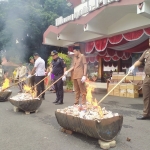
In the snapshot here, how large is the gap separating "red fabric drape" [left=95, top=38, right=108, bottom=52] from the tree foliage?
7896 mm

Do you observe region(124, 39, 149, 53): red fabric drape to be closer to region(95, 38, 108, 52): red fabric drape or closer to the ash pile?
region(95, 38, 108, 52): red fabric drape

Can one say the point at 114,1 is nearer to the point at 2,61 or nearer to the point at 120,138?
the point at 120,138

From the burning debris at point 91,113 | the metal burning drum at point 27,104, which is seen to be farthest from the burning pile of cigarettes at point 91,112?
the metal burning drum at point 27,104

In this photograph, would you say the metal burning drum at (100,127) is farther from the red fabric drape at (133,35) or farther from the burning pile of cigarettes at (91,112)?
the red fabric drape at (133,35)

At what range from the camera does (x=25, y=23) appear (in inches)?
627

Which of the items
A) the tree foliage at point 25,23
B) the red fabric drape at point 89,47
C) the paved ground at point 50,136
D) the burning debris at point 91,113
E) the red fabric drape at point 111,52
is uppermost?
the tree foliage at point 25,23

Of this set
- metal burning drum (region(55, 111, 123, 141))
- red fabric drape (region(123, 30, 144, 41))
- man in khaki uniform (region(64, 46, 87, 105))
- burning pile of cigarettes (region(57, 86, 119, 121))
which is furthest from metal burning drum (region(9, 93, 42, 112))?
red fabric drape (region(123, 30, 144, 41))

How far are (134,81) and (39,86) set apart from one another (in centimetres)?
453

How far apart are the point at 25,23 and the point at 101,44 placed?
8711 mm

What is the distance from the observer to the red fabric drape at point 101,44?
31.6ft

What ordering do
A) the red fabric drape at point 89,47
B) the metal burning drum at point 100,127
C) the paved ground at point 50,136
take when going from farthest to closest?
the red fabric drape at point 89,47 → the paved ground at point 50,136 → the metal burning drum at point 100,127

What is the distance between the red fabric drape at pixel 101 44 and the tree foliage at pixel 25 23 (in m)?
7.90

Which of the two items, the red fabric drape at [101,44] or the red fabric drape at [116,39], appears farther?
the red fabric drape at [101,44]

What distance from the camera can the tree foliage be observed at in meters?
15.9
